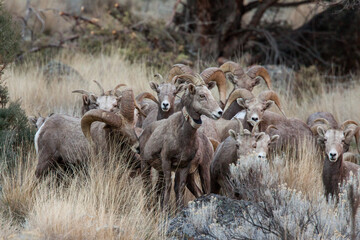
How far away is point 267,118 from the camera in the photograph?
38.7 ft

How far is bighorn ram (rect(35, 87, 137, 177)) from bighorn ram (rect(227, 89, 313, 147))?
2.37m

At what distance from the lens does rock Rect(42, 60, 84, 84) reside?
15.8m

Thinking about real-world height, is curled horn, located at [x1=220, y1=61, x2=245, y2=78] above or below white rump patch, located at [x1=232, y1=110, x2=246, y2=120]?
above

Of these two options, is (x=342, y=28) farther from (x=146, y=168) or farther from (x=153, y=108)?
(x=146, y=168)

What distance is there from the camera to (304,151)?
11039 mm

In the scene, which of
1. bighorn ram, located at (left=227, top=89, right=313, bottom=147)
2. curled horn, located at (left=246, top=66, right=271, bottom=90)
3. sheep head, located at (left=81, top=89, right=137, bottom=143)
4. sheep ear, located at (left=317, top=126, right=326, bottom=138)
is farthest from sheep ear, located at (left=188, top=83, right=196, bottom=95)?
curled horn, located at (left=246, top=66, right=271, bottom=90)

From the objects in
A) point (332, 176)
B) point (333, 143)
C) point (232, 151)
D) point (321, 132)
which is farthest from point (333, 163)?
point (232, 151)

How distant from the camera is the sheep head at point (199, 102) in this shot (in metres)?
8.35

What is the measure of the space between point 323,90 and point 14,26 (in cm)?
787

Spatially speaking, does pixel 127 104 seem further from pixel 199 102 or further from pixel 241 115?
pixel 241 115

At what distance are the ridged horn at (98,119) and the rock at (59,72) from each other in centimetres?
637

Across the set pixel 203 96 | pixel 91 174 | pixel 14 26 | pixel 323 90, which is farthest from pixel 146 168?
pixel 323 90

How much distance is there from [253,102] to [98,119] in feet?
10.5

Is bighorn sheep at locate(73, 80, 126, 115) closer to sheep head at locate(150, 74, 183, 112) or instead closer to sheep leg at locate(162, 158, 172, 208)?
sheep head at locate(150, 74, 183, 112)
